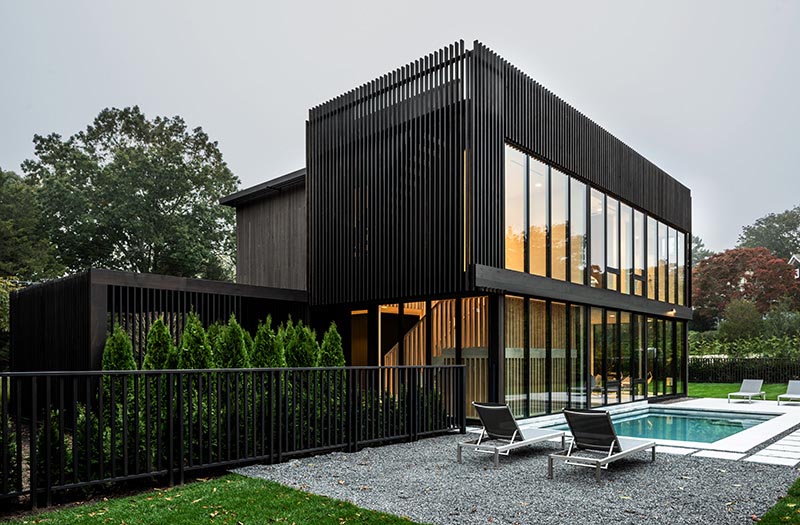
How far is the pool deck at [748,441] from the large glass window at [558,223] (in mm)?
3027

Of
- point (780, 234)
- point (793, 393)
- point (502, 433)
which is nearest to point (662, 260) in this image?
point (793, 393)

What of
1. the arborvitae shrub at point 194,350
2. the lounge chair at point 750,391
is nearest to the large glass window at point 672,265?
the lounge chair at point 750,391

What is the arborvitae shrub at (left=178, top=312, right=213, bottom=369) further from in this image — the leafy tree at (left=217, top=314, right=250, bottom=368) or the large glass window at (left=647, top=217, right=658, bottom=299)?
the large glass window at (left=647, top=217, right=658, bottom=299)

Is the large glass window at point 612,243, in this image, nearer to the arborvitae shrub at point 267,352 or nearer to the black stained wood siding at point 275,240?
the black stained wood siding at point 275,240

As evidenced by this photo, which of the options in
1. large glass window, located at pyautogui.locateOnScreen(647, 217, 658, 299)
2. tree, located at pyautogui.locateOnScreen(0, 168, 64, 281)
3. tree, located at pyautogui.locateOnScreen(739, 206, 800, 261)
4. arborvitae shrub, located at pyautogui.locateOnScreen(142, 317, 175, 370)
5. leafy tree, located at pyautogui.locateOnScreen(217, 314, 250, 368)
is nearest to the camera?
arborvitae shrub, located at pyautogui.locateOnScreen(142, 317, 175, 370)

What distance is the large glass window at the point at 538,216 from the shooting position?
1339 centimetres

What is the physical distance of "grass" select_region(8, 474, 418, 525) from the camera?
19.4 ft

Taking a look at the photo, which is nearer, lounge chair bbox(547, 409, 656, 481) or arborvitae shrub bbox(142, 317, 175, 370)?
lounge chair bbox(547, 409, 656, 481)

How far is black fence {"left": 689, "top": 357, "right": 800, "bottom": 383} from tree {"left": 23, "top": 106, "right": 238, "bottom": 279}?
2278 centimetres

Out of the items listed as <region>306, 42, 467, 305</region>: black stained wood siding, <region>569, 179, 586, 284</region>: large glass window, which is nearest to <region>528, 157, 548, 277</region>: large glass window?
<region>569, 179, 586, 284</region>: large glass window

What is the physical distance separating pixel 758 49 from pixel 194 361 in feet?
230

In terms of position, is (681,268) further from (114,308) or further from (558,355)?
(114,308)

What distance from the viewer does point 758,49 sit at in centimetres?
6500

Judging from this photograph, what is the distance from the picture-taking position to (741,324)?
35938mm
